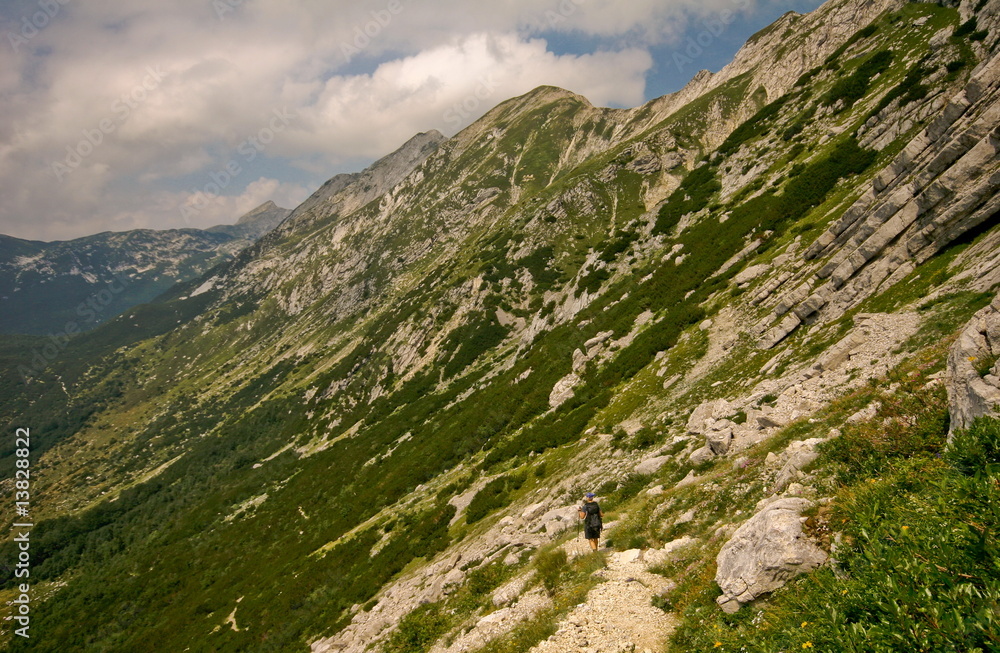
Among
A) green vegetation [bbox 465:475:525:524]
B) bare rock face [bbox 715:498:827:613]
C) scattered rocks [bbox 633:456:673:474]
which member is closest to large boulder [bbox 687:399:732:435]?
scattered rocks [bbox 633:456:673:474]

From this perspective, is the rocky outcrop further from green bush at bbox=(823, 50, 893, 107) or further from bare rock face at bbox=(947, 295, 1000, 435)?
green bush at bbox=(823, 50, 893, 107)

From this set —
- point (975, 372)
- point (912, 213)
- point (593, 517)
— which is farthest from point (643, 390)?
point (975, 372)

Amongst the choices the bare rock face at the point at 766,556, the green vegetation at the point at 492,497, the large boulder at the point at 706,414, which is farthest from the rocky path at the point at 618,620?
the green vegetation at the point at 492,497

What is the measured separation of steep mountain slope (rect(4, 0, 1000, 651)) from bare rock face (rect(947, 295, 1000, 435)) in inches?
15.9

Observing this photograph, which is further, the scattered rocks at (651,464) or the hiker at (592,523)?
the scattered rocks at (651,464)

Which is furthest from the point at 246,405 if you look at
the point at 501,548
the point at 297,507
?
the point at 501,548

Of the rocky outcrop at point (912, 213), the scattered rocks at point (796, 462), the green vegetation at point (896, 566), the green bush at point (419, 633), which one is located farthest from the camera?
the rocky outcrop at point (912, 213)

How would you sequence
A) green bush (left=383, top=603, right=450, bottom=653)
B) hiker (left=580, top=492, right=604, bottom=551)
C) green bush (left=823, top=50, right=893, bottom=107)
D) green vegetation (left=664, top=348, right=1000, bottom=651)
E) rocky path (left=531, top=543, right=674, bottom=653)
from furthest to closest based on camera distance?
green bush (left=823, top=50, right=893, bottom=107) < green bush (left=383, top=603, right=450, bottom=653) < hiker (left=580, top=492, right=604, bottom=551) < rocky path (left=531, top=543, right=674, bottom=653) < green vegetation (left=664, top=348, right=1000, bottom=651)

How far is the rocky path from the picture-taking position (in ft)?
29.4

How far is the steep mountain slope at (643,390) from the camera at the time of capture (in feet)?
43.0

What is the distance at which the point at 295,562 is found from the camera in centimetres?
4897

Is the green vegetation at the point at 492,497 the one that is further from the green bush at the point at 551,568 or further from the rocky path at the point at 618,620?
the rocky path at the point at 618,620

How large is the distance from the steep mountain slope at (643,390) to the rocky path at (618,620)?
7cm

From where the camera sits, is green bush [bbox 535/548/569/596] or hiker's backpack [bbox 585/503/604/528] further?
hiker's backpack [bbox 585/503/604/528]
